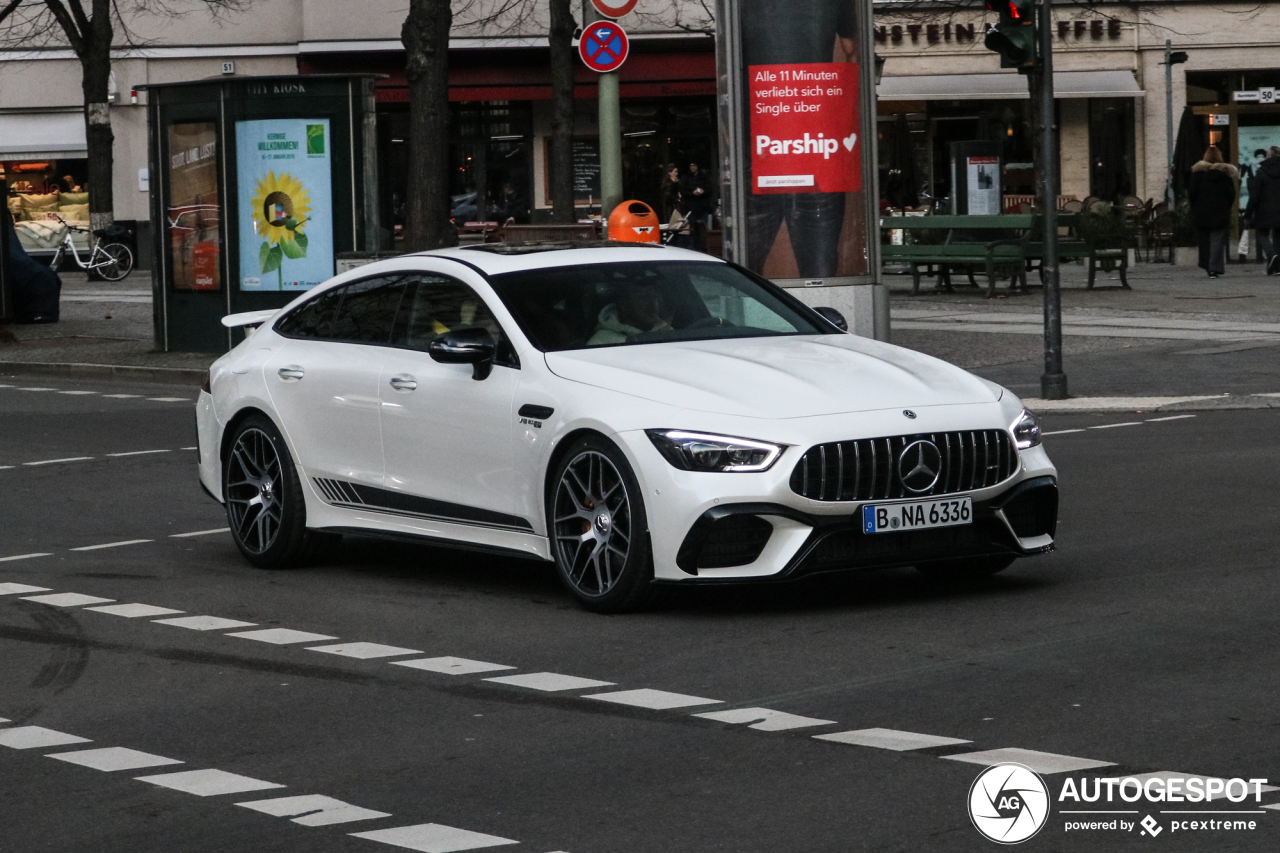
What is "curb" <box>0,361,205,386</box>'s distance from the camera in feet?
70.6

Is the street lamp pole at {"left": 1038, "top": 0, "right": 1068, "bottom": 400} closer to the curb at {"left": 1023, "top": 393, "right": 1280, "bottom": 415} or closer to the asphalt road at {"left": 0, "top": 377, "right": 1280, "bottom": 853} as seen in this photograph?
the curb at {"left": 1023, "top": 393, "right": 1280, "bottom": 415}

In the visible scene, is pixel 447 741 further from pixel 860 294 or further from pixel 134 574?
pixel 860 294

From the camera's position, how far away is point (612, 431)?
8.16 meters

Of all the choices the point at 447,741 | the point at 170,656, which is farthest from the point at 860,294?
the point at 447,741

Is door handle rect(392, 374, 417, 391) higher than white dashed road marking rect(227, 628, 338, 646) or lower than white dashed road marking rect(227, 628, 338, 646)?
higher

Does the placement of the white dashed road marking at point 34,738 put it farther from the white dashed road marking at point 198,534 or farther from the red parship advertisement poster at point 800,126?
the red parship advertisement poster at point 800,126

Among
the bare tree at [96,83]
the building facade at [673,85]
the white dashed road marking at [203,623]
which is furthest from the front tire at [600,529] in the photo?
the building facade at [673,85]

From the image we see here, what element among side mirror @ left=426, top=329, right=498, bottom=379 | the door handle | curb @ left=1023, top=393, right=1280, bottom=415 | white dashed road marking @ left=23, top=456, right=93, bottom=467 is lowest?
white dashed road marking @ left=23, top=456, right=93, bottom=467

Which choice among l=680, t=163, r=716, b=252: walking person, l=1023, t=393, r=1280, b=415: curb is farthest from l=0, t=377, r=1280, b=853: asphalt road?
l=680, t=163, r=716, b=252: walking person

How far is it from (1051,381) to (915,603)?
8.58 m

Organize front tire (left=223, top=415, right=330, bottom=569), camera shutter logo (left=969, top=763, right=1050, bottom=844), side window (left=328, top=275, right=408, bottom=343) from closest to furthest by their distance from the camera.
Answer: camera shutter logo (left=969, top=763, right=1050, bottom=844), side window (left=328, top=275, right=408, bottom=343), front tire (left=223, top=415, right=330, bottom=569)

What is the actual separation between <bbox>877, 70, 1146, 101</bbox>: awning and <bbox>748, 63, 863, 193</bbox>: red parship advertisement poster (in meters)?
27.9

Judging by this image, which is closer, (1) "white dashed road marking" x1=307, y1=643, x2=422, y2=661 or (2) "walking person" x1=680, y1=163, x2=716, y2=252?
(1) "white dashed road marking" x1=307, y1=643, x2=422, y2=661

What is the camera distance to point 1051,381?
658 inches
